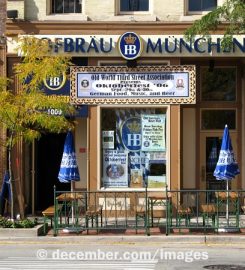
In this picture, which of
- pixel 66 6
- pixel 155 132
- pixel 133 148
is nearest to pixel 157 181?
pixel 133 148

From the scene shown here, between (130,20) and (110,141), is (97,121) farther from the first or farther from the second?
(130,20)

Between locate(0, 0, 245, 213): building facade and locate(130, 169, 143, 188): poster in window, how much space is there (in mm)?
28

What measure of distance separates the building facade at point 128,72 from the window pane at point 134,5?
0.03m

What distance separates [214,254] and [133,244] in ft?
6.86

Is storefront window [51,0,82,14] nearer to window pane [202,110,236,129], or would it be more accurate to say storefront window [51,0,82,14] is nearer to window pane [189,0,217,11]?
window pane [189,0,217,11]

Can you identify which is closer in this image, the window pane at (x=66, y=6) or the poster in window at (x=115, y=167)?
the poster in window at (x=115, y=167)

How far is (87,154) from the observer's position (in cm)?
1798

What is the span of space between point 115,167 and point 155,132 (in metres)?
1.51

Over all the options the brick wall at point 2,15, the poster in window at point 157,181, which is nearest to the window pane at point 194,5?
the poster in window at point 157,181

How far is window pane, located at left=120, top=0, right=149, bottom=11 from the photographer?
719 inches

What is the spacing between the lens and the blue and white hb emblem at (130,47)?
17.5 m

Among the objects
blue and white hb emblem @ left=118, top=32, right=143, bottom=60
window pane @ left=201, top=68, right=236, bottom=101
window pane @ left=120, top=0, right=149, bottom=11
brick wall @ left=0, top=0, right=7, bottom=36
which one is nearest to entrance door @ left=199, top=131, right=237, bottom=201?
window pane @ left=201, top=68, right=236, bottom=101

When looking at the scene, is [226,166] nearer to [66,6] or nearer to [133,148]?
[133,148]

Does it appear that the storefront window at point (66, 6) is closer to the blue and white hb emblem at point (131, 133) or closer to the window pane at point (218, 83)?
the blue and white hb emblem at point (131, 133)
